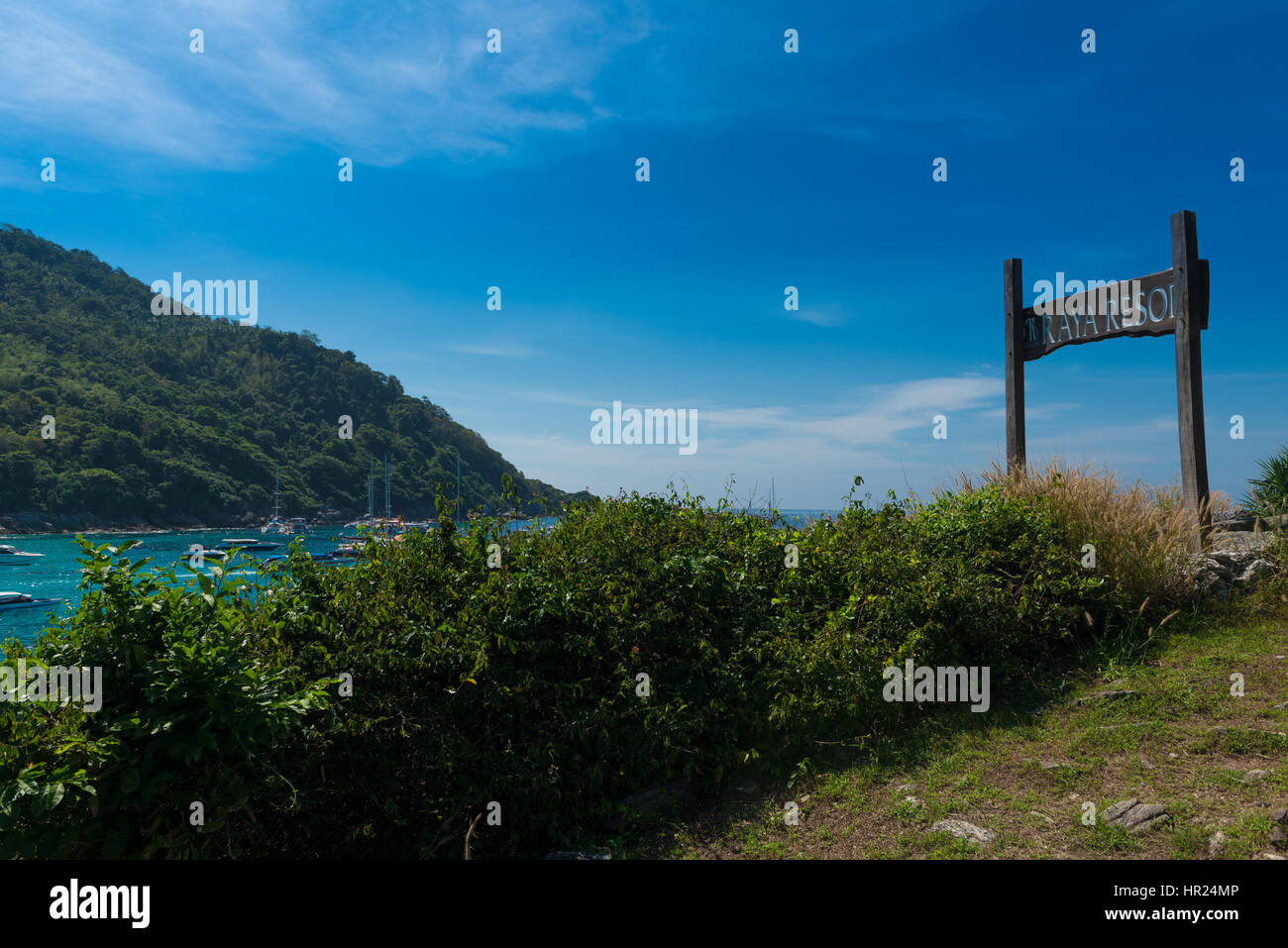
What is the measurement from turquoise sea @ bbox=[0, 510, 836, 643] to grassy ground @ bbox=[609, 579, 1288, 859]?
8.51 feet

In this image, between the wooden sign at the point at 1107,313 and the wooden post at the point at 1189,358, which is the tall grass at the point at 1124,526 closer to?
the wooden post at the point at 1189,358

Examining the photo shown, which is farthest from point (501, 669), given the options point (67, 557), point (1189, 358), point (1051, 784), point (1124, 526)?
point (67, 557)

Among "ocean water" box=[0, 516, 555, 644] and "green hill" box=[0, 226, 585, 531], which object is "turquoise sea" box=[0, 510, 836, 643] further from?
"green hill" box=[0, 226, 585, 531]

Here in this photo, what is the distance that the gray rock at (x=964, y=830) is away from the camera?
3.55m

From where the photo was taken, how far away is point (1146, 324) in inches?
313

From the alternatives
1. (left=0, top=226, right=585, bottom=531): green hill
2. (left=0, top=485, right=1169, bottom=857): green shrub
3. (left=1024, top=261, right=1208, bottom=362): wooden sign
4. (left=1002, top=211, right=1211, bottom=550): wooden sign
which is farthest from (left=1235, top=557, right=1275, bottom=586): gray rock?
(left=0, top=226, right=585, bottom=531): green hill

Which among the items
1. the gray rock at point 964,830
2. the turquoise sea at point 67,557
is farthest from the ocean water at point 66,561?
the gray rock at point 964,830

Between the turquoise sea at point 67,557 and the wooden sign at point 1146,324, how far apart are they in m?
4.18

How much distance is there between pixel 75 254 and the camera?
11419 centimetres
